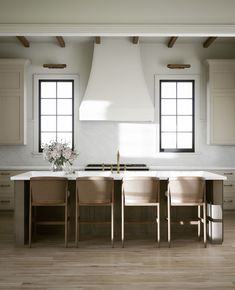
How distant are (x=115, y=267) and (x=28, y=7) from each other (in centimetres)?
321

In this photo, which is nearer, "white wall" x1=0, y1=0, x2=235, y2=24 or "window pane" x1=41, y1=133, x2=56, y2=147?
"white wall" x1=0, y1=0, x2=235, y2=24

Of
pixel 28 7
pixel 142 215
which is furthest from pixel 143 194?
pixel 28 7

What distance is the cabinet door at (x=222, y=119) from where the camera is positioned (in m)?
8.60

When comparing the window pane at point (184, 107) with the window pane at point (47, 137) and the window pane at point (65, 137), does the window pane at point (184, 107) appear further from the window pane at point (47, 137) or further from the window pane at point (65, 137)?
the window pane at point (47, 137)

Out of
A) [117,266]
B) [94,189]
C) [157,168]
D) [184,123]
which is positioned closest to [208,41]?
[184,123]

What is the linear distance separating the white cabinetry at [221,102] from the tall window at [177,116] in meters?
0.51

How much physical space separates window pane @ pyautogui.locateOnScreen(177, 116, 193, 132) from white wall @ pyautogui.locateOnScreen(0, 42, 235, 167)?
21cm

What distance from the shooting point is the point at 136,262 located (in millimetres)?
4762

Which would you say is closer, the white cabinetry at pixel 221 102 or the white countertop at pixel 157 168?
the white countertop at pixel 157 168

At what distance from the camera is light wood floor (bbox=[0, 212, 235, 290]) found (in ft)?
13.1

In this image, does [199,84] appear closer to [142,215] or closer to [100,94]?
[100,94]

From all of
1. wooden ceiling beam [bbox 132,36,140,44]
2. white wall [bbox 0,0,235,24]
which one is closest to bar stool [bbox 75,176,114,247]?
white wall [bbox 0,0,235,24]

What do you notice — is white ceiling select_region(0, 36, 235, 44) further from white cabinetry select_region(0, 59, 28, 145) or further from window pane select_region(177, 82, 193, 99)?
window pane select_region(177, 82, 193, 99)

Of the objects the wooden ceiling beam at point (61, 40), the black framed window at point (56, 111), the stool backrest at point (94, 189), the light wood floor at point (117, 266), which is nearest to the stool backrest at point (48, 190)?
the stool backrest at point (94, 189)
